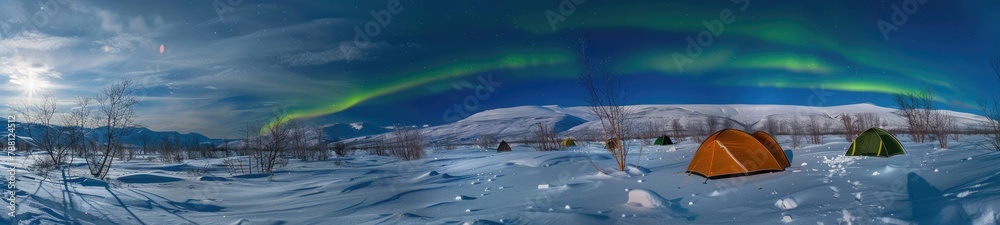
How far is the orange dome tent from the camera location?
30.6ft

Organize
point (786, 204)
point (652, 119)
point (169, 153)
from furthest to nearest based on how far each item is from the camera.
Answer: point (652, 119), point (169, 153), point (786, 204)

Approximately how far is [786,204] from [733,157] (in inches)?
144

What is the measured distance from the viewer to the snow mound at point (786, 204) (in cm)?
586

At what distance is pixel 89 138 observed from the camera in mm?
12227

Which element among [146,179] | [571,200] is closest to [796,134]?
[571,200]

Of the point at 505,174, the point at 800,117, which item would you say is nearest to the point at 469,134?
the point at 800,117

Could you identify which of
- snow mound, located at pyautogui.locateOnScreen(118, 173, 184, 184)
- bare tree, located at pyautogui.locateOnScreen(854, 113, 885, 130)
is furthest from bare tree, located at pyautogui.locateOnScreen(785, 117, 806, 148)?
snow mound, located at pyautogui.locateOnScreen(118, 173, 184, 184)

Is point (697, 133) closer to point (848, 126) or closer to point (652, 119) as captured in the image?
point (848, 126)

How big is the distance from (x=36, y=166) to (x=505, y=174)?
12204 mm

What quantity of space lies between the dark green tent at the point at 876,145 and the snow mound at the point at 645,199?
11.8m

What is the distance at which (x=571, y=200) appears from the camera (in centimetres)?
762

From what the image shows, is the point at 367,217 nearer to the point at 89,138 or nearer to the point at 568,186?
the point at 568,186

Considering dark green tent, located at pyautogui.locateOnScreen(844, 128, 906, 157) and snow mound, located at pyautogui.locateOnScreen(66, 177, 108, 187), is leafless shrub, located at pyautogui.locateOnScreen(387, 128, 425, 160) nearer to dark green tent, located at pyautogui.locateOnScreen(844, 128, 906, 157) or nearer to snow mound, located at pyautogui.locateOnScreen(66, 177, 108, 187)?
snow mound, located at pyautogui.locateOnScreen(66, 177, 108, 187)

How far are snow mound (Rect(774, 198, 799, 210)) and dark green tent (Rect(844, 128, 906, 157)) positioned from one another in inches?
431
